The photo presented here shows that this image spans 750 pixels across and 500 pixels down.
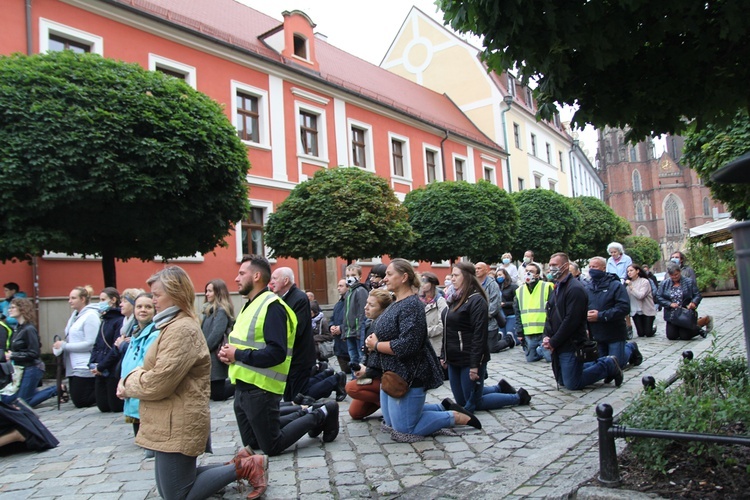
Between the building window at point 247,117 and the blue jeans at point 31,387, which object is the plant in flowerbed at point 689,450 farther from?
the building window at point 247,117

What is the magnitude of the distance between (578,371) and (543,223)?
22.5 metres

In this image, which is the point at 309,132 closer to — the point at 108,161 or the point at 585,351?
the point at 108,161

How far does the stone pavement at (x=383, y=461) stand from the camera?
4.32 m

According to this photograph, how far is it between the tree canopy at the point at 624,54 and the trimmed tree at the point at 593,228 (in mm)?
33985

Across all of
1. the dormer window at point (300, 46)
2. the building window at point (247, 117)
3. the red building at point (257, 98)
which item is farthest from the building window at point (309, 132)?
the dormer window at point (300, 46)

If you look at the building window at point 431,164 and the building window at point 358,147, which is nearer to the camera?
the building window at point 358,147

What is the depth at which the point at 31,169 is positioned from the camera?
10305mm

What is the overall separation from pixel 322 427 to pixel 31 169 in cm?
796

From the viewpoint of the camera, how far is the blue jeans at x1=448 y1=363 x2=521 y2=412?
6.43 m

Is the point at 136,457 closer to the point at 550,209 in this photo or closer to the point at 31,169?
the point at 31,169

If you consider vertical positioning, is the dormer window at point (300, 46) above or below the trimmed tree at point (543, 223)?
above

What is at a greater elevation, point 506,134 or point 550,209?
point 506,134

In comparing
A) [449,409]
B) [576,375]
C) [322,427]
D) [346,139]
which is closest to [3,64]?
[322,427]

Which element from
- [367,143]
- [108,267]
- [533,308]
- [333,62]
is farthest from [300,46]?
[533,308]
